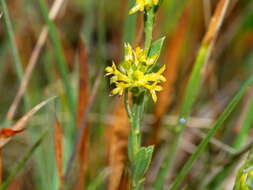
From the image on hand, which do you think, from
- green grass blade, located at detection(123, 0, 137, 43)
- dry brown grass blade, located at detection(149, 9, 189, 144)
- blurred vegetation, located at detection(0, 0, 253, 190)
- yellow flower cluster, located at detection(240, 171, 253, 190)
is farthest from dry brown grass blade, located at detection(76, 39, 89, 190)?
yellow flower cluster, located at detection(240, 171, 253, 190)

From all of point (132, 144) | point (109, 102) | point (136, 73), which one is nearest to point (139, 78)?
point (136, 73)

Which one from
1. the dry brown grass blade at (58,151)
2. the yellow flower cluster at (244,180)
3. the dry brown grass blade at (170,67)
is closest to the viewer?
the yellow flower cluster at (244,180)

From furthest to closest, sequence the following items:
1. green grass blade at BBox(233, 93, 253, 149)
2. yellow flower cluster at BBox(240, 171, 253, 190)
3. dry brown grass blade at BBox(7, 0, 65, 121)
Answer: dry brown grass blade at BBox(7, 0, 65, 121)
green grass blade at BBox(233, 93, 253, 149)
yellow flower cluster at BBox(240, 171, 253, 190)

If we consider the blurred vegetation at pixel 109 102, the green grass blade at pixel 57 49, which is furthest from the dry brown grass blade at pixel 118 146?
the green grass blade at pixel 57 49

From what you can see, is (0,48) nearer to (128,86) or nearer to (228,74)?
(228,74)

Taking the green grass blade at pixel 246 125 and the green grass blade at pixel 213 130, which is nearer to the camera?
the green grass blade at pixel 213 130

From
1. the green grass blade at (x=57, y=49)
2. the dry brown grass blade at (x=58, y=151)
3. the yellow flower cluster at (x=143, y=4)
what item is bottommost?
the dry brown grass blade at (x=58, y=151)

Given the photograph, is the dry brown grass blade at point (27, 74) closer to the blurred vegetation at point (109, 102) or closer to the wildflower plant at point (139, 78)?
the blurred vegetation at point (109, 102)

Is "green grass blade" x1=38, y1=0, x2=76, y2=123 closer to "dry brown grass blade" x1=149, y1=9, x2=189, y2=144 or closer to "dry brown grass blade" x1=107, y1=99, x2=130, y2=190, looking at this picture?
"dry brown grass blade" x1=107, y1=99, x2=130, y2=190

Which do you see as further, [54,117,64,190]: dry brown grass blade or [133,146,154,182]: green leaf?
[54,117,64,190]: dry brown grass blade

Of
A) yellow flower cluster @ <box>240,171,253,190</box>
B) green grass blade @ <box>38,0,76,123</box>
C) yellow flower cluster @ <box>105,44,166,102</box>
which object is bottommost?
yellow flower cluster @ <box>240,171,253,190</box>
